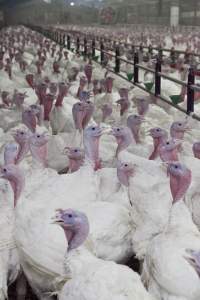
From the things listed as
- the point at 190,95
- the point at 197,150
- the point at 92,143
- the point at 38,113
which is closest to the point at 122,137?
the point at 92,143

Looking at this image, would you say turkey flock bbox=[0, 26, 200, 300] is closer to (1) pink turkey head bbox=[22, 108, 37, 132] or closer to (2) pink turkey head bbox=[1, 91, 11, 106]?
(1) pink turkey head bbox=[22, 108, 37, 132]

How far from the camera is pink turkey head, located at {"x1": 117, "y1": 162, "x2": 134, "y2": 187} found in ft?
12.7

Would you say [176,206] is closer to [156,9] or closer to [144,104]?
[144,104]

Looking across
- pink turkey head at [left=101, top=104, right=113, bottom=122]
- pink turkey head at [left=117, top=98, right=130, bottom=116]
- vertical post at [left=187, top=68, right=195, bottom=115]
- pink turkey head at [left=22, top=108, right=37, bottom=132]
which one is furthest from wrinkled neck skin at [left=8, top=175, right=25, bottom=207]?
vertical post at [left=187, top=68, right=195, bottom=115]

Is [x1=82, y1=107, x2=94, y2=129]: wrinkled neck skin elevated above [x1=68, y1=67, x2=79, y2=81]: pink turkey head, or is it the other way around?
[x1=82, y1=107, x2=94, y2=129]: wrinkled neck skin

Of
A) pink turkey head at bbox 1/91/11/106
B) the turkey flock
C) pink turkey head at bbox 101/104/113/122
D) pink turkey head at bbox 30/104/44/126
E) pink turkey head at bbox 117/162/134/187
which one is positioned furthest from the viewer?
pink turkey head at bbox 1/91/11/106

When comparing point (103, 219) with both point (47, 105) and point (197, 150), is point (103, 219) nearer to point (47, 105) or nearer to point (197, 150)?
point (197, 150)

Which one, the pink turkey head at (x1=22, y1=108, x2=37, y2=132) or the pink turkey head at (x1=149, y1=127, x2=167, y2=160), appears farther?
the pink turkey head at (x1=22, y1=108, x2=37, y2=132)

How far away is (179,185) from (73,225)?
0.87 metres

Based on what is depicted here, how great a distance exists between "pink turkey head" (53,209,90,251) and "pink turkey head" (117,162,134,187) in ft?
3.31

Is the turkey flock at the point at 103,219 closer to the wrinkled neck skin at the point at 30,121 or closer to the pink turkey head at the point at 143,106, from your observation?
the wrinkled neck skin at the point at 30,121

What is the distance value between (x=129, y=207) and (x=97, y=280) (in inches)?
49.2

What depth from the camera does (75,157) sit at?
439 centimetres

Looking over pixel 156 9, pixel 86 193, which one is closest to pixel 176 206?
pixel 86 193
